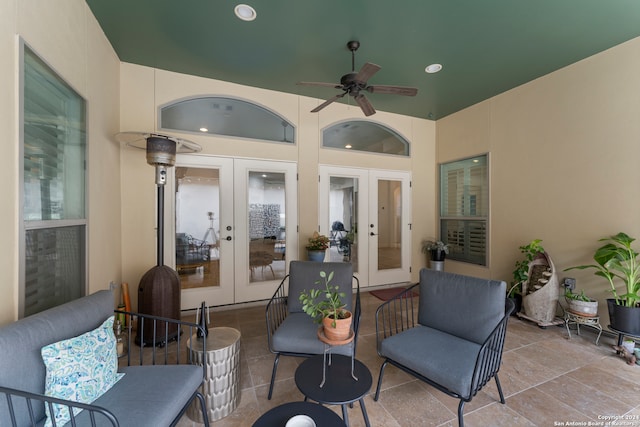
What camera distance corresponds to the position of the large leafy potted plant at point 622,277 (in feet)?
8.57

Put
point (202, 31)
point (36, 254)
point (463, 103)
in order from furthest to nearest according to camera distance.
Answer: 1. point (463, 103)
2. point (202, 31)
3. point (36, 254)

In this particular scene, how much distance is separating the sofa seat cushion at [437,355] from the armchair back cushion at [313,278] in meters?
0.60

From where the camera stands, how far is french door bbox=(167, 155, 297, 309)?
12.0 ft

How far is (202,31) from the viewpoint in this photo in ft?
9.04

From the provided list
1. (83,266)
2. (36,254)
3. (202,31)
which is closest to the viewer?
(36,254)

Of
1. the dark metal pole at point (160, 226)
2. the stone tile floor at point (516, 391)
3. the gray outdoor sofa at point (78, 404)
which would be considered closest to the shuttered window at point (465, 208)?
the stone tile floor at point (516, 391)

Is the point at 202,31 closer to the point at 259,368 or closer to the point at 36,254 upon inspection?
the point at 36,254

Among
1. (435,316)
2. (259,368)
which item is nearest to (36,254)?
(259,368)

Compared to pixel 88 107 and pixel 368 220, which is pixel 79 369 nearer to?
pixel 88 107

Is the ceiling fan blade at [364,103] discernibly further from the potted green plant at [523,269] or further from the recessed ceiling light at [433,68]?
the potted green plant at [523,269]

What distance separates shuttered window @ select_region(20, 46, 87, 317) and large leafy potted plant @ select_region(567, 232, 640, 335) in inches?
191

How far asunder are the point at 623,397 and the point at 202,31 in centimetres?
478

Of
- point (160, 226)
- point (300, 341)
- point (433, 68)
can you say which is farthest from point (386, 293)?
point (160, 226)

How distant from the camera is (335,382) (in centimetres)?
156
